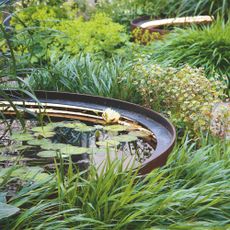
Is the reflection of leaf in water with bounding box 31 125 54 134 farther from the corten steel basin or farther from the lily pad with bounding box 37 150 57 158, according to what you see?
the lily pad with bounding box 37 150 57 158

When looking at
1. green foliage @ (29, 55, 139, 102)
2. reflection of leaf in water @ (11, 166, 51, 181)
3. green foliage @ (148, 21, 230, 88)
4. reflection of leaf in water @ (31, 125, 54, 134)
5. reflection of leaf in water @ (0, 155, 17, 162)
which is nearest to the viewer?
reflection of leaf in water @ (11, 166, 51, 181)

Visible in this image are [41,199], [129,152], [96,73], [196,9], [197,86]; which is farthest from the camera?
[196,9]

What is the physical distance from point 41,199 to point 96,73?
308 cm

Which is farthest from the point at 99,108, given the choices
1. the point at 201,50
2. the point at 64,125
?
the point at 201,50

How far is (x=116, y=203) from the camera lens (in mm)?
3125

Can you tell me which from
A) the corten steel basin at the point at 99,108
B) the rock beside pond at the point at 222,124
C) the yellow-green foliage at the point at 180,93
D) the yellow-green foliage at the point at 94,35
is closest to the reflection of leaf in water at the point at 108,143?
the corten steel basin at the point at 99,108

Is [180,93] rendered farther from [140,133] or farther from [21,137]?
[21,137]

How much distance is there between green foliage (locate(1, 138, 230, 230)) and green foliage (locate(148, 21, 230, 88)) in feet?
12.1

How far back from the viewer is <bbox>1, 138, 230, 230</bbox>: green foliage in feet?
9.96

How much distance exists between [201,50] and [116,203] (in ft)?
14.7

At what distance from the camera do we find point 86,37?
8.08 metres

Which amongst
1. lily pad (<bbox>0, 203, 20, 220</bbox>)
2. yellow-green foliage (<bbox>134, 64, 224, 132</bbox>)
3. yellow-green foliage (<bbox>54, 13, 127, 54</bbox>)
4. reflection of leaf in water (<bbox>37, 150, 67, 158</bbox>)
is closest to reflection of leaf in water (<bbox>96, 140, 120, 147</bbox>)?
reflection of leaf in water (<bbox>37, 150, 67, 158</bbox>)

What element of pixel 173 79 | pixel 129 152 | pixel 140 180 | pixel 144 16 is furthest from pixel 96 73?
pixel 144 16

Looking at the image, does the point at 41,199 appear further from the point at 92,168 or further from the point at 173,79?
the point at 173,79
